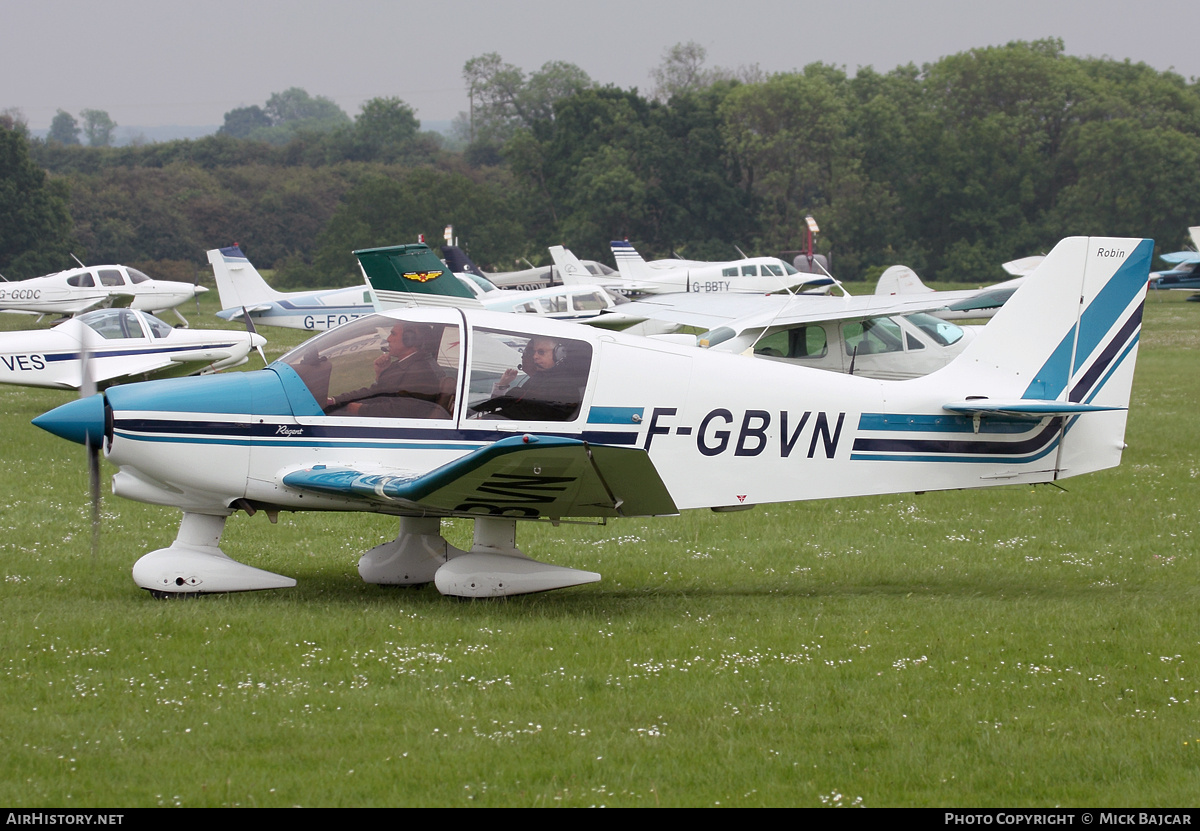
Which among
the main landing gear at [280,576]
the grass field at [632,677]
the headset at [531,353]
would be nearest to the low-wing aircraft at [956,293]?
the grass field at [632,677]

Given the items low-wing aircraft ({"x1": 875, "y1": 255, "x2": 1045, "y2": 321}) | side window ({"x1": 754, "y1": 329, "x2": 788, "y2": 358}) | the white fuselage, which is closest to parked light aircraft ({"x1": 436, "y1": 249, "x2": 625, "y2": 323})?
low-wing aircraft ({"x1": 875, "y1": 255, "x2": 1045, "y2": 321})

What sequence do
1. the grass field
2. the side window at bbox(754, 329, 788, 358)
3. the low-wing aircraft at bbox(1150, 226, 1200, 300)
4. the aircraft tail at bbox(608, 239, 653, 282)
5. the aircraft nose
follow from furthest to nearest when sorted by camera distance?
the low-wing aircraft at bbox(1150, 226, 1200, 300) → the aircraft tail at bbox(608, 239, 653, 282) → the side window at bbox(754, 329, 788, 358) → the aircraft nose → the grass field

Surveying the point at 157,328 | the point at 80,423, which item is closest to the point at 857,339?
the point at 80,423

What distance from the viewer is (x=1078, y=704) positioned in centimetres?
579

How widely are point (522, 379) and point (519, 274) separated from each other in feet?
170

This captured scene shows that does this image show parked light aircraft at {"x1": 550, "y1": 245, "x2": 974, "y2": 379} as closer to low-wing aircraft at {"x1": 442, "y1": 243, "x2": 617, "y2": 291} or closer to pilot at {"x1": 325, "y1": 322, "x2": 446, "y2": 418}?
pilot at {"x1": 325, "y1": 322, "x2": 446, "y2": 418}

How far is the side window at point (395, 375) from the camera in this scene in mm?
7789

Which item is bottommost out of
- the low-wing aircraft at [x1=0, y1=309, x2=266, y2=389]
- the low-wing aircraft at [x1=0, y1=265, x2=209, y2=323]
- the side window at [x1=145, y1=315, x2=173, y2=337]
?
the low-wing aircraft at [x1=0, y1=265, x2=209, y2=323]

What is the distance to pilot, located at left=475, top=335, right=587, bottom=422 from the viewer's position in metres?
7.80

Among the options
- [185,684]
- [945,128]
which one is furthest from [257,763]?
[945,128]

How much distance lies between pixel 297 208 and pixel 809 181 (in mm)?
41539

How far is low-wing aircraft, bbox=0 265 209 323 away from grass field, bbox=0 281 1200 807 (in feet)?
106

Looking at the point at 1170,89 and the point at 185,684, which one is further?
the point at 1170,89
